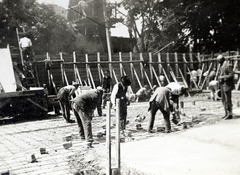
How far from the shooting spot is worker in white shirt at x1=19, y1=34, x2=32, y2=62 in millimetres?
13562

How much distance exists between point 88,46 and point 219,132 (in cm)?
2173

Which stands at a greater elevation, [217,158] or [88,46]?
[88,46]

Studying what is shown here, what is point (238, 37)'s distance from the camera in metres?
23.6

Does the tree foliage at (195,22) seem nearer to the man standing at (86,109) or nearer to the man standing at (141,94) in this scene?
the man standing at (141,94)

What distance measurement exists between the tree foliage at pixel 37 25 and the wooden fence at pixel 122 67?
4.84m

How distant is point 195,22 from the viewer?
955 inches

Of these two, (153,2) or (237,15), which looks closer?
(237,15)

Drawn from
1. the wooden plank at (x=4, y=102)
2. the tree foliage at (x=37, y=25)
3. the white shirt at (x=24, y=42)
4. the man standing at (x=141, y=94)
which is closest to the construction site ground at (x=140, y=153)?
the wooden plank at (x=4, y=102)

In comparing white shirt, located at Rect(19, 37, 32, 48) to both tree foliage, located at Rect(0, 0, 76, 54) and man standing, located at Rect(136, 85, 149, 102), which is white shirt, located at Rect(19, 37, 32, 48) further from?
man standing, located at Rect(136, 85, 149, 102)

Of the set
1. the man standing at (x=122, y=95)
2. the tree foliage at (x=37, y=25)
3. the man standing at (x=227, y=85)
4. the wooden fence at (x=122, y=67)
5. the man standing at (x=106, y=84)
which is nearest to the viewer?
the man standing at (x=122, y=95)

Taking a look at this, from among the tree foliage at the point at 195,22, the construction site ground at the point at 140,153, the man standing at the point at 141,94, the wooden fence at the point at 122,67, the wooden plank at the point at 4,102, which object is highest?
the tree foliage at the point at 195,22

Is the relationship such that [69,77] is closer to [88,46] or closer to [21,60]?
[21,60]

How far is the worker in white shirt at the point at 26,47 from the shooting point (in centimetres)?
1356

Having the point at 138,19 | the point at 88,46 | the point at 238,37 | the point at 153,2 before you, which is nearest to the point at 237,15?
the point at 238,37
